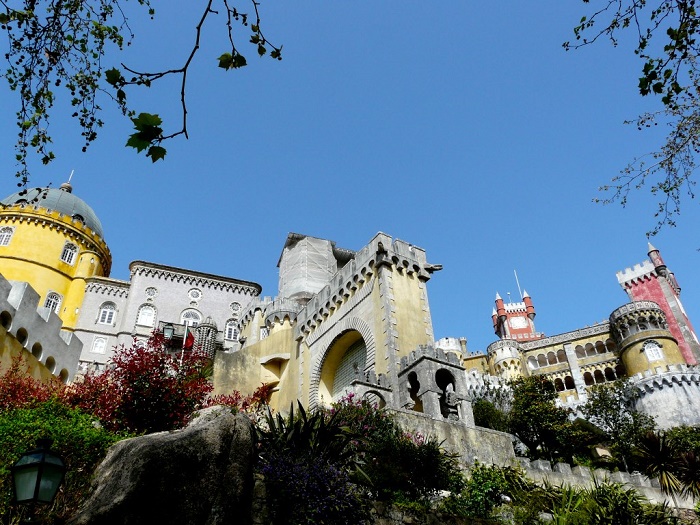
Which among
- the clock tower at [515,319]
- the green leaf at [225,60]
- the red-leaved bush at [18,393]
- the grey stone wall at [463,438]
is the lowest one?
the grey stone wall at [463,438]

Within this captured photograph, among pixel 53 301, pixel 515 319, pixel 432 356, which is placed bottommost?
pixel 432 356

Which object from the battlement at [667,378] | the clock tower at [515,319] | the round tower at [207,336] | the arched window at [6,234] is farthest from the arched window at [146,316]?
the clock tower at [515,319]

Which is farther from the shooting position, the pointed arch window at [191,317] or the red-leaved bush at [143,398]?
the pointed arch window at [191,317]

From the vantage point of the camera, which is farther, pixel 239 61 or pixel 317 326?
pixel 317 326

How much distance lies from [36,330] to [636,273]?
6672 cm

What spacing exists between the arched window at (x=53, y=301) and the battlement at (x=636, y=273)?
6195 centimetres

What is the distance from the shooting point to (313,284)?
33.1 metres

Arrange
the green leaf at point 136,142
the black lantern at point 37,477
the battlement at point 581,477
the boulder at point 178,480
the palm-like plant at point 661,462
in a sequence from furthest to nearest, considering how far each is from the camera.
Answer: the palm-like plant at point 661,462
the battlement at point 581,477
the boulder at point 178,480
the black lantern at point 37,477
the green leaf at point 136,142

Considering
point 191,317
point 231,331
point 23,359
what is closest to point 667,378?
point 231,331

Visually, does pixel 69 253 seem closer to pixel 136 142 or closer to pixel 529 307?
pixel 136 142

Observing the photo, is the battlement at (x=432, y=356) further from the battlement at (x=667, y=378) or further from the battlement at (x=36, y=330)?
the battlement at (x=667, y=378)

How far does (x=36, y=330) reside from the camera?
66.6ft

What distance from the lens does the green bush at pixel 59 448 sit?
8953mm

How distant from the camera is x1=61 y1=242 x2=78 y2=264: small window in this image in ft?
149
